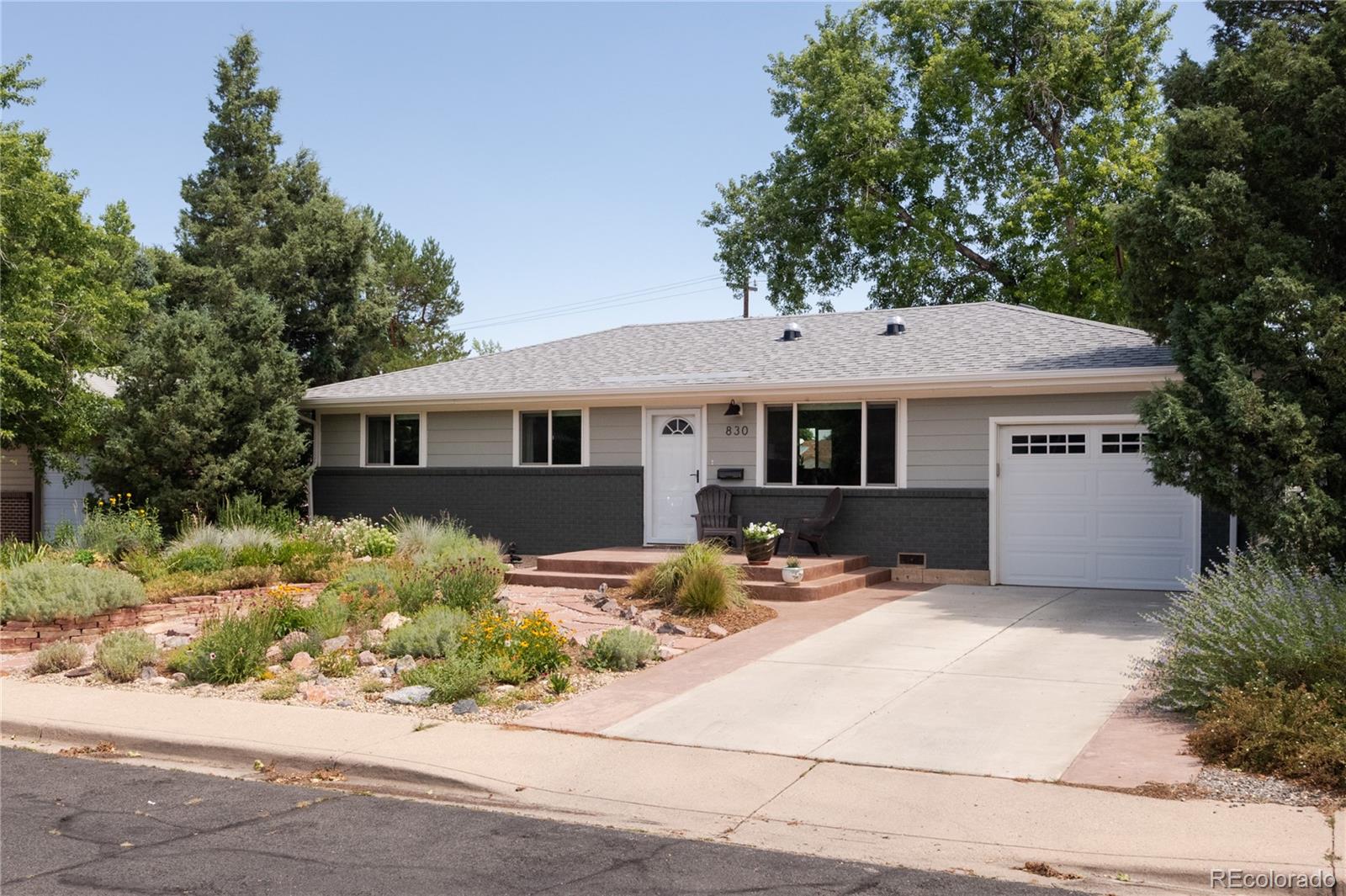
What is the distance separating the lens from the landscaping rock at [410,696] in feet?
28.1

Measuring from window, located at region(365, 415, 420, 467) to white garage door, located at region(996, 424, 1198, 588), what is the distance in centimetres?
1036

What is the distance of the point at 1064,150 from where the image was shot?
29.0 m

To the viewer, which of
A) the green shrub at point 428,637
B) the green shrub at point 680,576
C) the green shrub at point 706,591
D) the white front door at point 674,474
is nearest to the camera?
the green shrub at point 428,637

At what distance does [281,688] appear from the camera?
8.98 meters

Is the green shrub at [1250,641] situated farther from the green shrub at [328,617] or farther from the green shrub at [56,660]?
the green shrub at [56,660]

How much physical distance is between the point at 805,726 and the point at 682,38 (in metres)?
13.1

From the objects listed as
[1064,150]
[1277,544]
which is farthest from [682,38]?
[1064,150]

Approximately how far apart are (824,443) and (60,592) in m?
10.2

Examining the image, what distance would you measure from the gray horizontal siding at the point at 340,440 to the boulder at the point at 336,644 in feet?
34.4

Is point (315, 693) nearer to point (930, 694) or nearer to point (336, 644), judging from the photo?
point (336, 644)

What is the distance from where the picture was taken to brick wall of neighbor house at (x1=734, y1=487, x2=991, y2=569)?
51.0 feet

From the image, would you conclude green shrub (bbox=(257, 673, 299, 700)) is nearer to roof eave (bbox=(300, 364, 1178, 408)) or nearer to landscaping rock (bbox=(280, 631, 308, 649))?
landscaping rock (bbox=(280, 631, 308, 649))

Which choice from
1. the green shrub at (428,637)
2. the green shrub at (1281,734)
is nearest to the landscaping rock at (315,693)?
the green shrub at (428,637)

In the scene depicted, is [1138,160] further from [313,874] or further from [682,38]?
[313,874]
